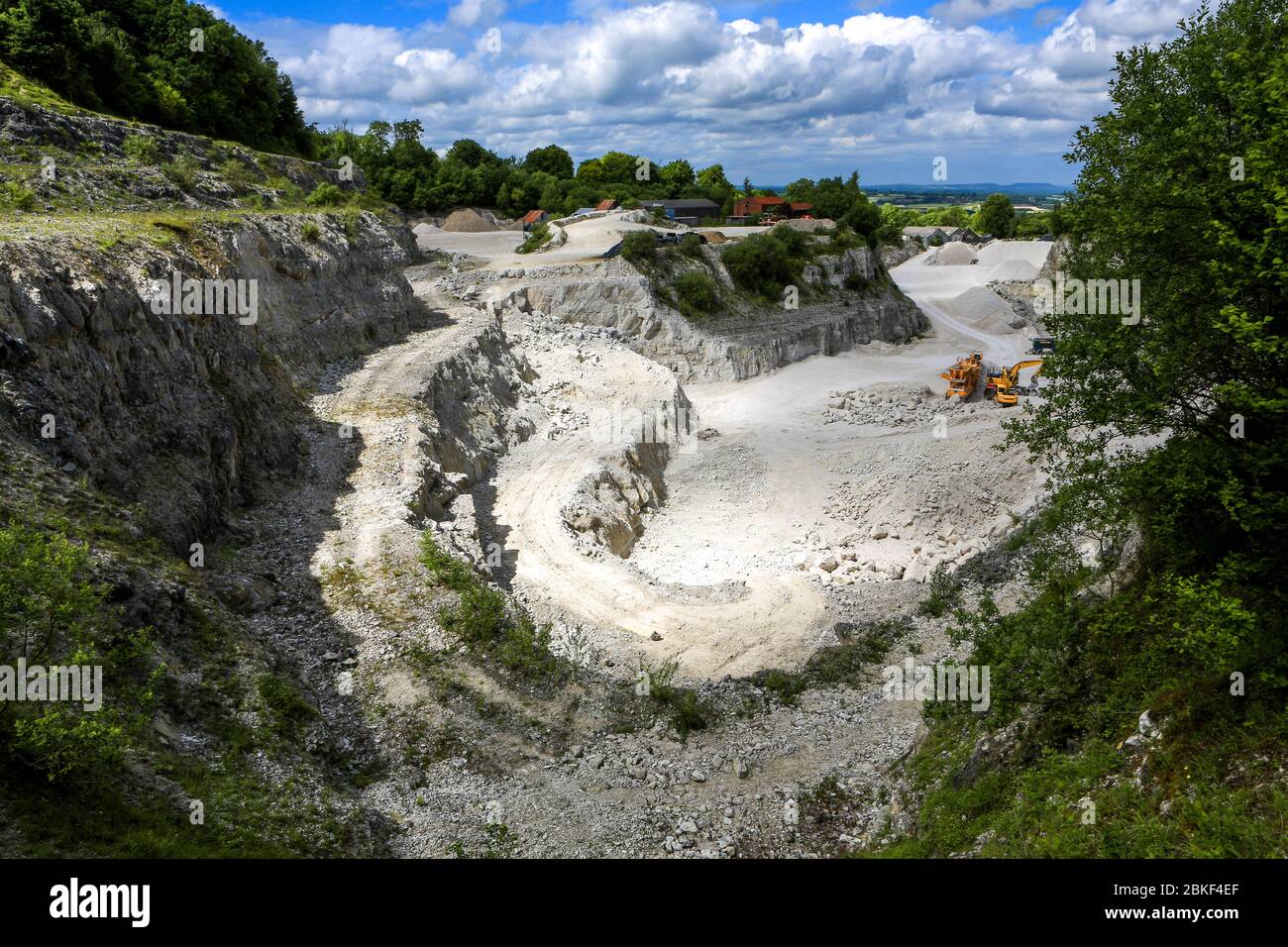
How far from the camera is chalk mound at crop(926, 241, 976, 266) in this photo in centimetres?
10181

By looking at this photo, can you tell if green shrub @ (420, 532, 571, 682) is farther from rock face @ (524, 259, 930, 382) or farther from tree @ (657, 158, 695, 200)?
tree @ (657, 158, 695, 200)

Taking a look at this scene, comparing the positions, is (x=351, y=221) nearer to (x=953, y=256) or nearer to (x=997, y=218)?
(x=953, y=256)

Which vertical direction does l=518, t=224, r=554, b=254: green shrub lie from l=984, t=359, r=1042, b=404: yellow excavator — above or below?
above

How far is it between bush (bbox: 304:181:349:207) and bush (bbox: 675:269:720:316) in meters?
22.0

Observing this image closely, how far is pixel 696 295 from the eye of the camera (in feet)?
180

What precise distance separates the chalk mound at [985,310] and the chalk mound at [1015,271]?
13.1m

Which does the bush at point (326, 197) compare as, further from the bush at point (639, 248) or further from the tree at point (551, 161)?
the tree at point (551, 161)

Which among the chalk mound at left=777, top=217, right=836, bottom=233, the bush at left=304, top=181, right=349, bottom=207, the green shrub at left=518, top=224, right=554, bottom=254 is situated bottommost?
the bush at left=304, top=181, right=349, bottom=207

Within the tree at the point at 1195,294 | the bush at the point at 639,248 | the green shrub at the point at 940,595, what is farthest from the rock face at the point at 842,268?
the tree at the point at 1195,294

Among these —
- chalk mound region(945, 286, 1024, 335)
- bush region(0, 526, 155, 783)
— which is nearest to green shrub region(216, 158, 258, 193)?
bush region(0, 526, 155, 783)

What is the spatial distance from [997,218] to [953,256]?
22.5 metres

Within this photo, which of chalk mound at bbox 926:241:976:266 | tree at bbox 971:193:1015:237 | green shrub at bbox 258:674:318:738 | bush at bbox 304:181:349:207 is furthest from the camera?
tree at bbox 971:193:1015:237

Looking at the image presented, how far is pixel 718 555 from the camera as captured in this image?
28188 millimetres
